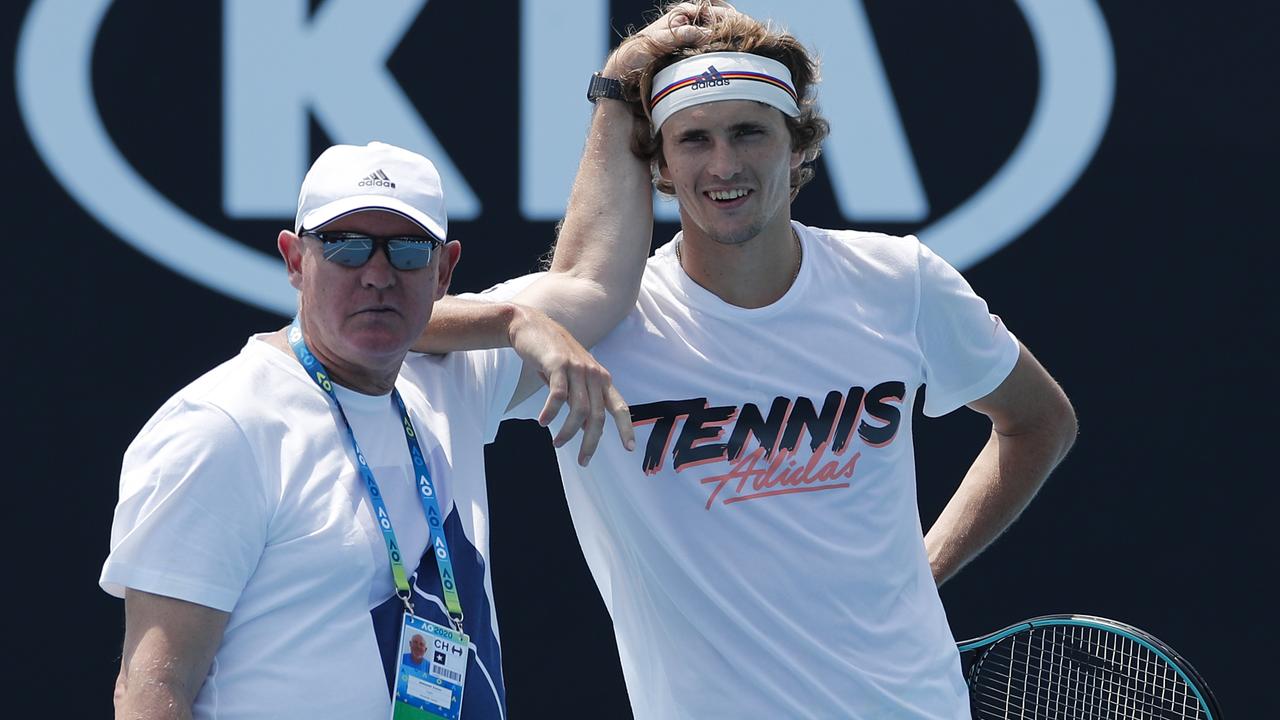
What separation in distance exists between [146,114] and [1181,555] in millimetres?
3215

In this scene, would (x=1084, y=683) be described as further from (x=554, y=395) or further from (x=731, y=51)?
(x=554, y=395)

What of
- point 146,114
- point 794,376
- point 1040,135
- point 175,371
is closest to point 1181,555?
point 1040,135

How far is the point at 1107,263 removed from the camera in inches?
184

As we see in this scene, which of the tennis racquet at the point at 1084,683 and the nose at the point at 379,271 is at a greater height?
the nose at the point at 379,271

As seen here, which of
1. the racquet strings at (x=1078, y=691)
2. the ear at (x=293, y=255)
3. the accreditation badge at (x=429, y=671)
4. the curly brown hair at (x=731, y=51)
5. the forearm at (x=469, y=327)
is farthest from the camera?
the racquet strings at (x=1078, y=691)

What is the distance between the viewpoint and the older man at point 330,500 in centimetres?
209

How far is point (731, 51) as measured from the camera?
2.89m

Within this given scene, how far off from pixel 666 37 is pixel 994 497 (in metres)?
1.32

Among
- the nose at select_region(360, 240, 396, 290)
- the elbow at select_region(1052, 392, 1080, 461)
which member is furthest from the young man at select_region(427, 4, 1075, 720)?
the elbow at select_region(1052, 392, 1080, 461)

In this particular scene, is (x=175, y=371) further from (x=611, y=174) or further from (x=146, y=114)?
(x=611, y=174)

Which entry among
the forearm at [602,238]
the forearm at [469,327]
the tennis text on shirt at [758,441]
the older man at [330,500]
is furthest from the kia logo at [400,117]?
the older man at [330,500]

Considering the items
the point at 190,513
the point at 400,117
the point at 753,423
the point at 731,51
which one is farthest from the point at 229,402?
the point at 400,117

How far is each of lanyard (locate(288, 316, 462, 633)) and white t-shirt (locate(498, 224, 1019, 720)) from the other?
496mm

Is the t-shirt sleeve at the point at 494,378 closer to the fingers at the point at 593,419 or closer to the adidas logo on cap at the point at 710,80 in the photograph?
the fingers at the point at 593,419
